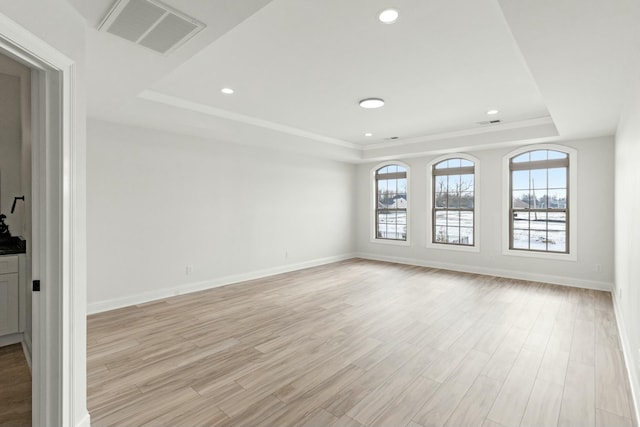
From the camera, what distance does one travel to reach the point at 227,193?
5.58 meters

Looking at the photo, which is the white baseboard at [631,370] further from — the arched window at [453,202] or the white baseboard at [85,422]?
the arched window at [453,202]

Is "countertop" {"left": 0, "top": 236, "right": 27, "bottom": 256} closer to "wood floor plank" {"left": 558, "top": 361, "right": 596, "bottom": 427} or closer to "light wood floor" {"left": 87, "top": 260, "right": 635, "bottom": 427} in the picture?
"light wood floor" {"left": 87, "top": 260, "right": 635, "bottom": 427}

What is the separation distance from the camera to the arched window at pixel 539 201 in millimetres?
5688

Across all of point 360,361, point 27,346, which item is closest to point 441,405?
point 360,361

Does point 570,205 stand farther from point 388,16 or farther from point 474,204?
point 388,16

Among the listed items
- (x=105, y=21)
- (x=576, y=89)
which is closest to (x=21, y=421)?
(x=105, y=21)

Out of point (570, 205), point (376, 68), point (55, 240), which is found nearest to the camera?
point (55, 240)

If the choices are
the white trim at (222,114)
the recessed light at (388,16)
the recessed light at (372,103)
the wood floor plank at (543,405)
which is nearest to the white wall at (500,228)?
the white trim at (222,114)

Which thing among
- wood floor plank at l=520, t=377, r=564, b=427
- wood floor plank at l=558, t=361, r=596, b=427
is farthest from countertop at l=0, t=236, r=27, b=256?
wood floor plank at l=558, t=361, r=596, b=427

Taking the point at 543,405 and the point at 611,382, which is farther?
the point at 611,382

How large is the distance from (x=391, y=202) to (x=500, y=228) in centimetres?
248

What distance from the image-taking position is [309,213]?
23.5ft

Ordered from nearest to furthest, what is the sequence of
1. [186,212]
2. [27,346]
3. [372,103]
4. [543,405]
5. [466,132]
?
1. [543,405]
2. [27,346]
3. [372,103]
4. [186,212]
5. [466,132]

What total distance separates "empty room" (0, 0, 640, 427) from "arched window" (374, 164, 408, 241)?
382 mm
